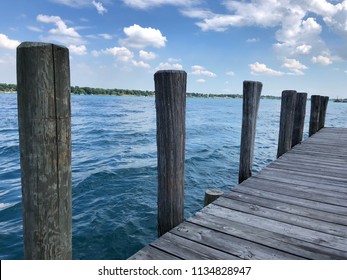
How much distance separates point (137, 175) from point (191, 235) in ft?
20.2

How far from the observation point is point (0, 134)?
53.6 feet

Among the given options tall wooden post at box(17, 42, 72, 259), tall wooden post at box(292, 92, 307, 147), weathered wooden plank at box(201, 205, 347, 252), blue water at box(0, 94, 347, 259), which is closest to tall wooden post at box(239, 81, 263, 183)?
weathered wooden plank at box(201, 205, 347, 252)

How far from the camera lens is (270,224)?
2871mm

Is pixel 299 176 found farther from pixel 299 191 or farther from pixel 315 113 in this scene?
pixel 315 113

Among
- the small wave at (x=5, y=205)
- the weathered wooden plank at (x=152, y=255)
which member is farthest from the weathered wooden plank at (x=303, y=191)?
the small wave at (x=5, y=205)

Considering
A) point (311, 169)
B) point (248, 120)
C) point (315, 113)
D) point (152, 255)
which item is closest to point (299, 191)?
point (248, 120)

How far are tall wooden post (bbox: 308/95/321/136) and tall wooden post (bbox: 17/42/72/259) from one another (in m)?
8.73

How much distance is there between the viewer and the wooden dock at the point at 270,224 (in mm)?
2369

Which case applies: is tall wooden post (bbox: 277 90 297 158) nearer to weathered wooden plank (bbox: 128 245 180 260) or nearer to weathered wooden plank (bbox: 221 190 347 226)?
weathered wooden plank (bbox: 221 190 347 226)

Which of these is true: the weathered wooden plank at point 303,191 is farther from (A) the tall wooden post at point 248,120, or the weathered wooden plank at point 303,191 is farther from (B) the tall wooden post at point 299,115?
(B) the tall wooden post at point 299,115

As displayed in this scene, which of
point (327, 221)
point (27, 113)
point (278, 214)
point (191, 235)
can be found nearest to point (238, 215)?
point (278, 214)

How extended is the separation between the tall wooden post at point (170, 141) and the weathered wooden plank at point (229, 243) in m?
0.19
